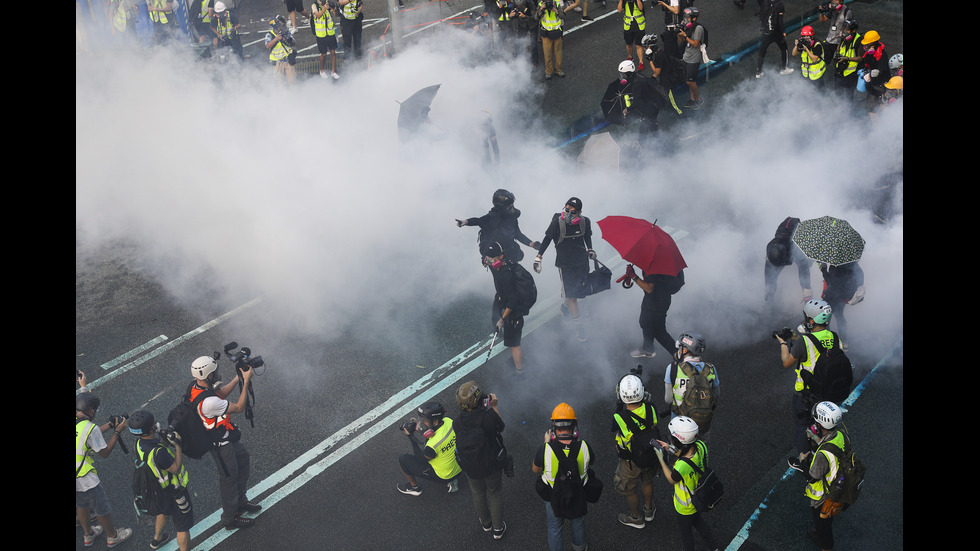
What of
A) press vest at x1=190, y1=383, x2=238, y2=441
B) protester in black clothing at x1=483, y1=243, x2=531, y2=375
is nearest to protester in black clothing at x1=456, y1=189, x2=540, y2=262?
protester in black clothing at x1=483, y1=243, x2=531, y2=375

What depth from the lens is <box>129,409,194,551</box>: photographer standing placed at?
5.33 m

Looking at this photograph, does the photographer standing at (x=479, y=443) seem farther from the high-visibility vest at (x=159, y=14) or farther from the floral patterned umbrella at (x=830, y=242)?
the high-visibility vest at (x=159, y=14)

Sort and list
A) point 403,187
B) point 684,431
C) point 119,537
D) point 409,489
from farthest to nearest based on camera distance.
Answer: point 403,187 → point 409,489 → point 119,537 → point 684,431

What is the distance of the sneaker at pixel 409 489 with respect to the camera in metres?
6.20

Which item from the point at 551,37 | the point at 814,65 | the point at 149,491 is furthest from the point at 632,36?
the point at 149,491

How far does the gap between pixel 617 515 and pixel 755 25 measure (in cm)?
1111

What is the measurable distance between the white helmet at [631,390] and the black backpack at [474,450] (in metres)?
0.96

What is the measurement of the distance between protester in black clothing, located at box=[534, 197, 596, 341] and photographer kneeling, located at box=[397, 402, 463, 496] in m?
2.32

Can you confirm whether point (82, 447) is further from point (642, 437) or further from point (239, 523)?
point (642, 437)

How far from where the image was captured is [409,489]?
6219 mm

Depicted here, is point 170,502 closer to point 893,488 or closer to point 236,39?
point 893,488

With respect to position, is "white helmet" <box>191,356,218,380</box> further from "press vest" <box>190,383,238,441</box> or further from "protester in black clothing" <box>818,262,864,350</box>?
"protester in black clothing" <box>818,262,864,350</box>

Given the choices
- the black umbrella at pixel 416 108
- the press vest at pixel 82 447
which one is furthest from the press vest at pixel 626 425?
the black umbrella at pixel 416 108

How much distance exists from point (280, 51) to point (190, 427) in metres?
8.90
